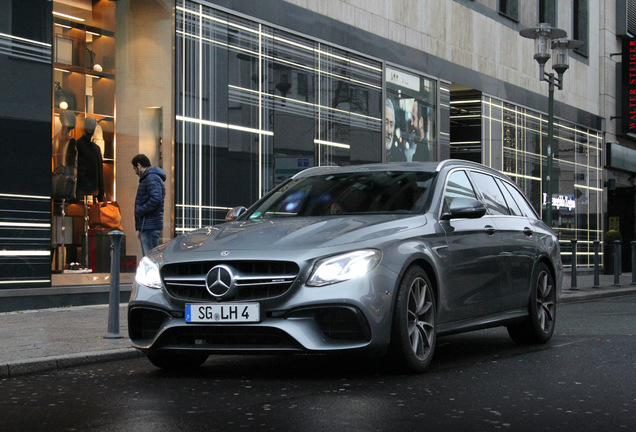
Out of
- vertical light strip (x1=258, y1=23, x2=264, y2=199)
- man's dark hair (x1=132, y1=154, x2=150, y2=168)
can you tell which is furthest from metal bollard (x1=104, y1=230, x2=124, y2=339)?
vertical light strip (x1=258, y1=23, x2=264, y2=199)

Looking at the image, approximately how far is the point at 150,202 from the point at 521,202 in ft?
17.1

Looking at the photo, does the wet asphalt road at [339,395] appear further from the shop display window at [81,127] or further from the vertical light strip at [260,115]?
the vertical light strip at [260,115]

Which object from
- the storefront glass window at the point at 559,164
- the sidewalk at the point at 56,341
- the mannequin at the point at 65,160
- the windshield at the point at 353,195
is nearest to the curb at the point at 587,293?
the storefront glass window at the point at 559,164

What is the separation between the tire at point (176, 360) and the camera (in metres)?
7.39

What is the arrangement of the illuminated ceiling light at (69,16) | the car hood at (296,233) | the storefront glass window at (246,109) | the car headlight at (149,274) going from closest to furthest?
1. the car hood at (296,233)
2. the car headlight at (149,274)
3. the illuminated ceiling light at (69,16)
4. the storefront glass window at (246,109)

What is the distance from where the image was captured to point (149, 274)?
23.5 ft

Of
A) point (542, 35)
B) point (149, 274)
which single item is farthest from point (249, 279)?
point (542, 35)

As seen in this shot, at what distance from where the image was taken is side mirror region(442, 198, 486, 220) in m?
7.72

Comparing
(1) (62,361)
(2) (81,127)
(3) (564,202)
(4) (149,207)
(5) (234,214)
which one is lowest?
(1) (62,361)

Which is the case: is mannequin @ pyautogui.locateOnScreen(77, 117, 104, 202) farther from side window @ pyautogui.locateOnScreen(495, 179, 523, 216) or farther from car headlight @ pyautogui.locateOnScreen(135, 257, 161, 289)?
car headlight @ pyautogui.locateOnScreen(135, 257, 161, 289)

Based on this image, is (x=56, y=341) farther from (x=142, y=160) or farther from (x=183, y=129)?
(x=183, y=129)

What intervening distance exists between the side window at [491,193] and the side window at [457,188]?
26 cm

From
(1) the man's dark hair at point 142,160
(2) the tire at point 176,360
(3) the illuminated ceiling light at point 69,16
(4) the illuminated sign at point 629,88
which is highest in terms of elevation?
(4) the illuminated sign at point 629,88

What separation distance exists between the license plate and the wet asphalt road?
0.42 meters
